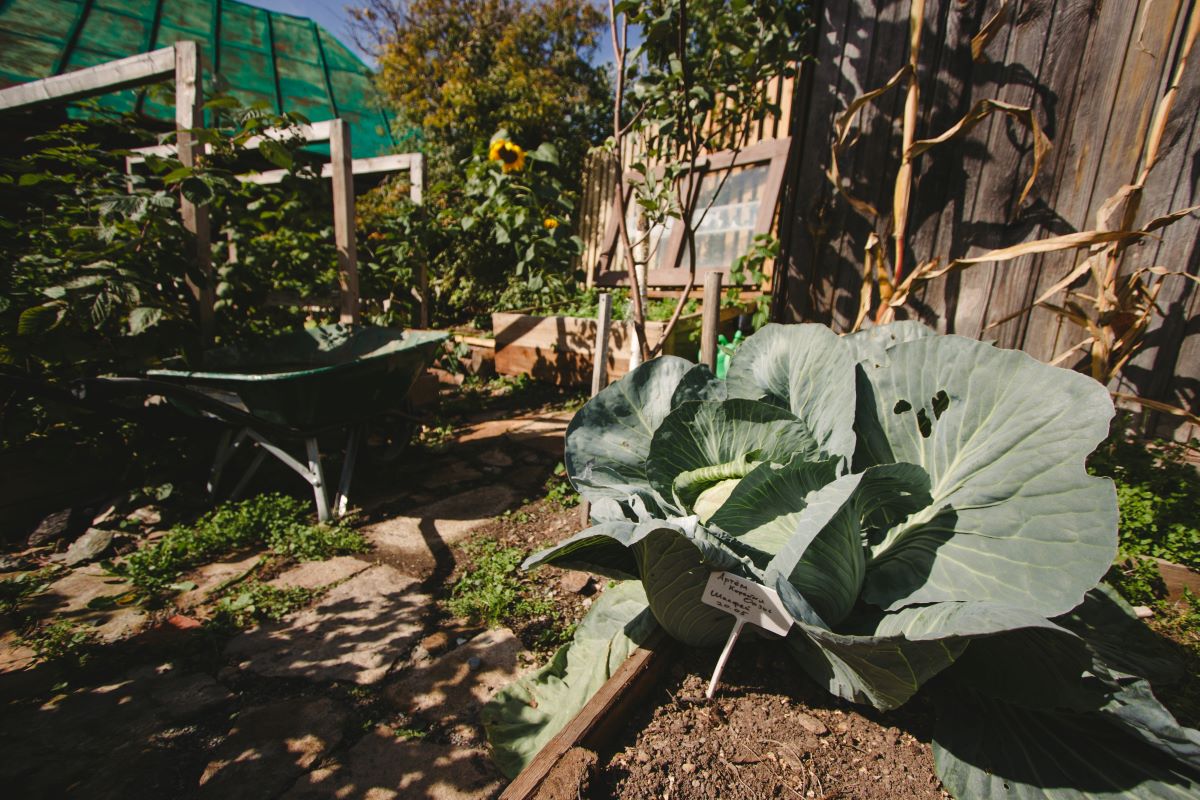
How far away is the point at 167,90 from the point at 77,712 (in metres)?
3.43


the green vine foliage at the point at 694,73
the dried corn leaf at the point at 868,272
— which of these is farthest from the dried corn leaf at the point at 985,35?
the green vine foliage at the point at 694,73

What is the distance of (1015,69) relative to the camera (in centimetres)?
193

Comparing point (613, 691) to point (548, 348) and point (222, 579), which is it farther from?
point (548, 348)

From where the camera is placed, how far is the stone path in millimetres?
1247

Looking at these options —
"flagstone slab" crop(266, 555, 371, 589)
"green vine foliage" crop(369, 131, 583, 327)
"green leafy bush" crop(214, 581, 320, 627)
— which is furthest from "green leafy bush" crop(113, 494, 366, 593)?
"green vine foliage" crop(369, 131, 583, 327)

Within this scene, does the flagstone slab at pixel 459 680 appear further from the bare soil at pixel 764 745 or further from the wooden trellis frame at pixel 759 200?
the wooden trellis frame at pixel 759 200

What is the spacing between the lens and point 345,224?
11.6ft

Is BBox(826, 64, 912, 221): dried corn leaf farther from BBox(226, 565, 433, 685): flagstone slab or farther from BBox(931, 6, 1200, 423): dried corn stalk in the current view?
BBox(226, 565, 433, 685): flagstone slab

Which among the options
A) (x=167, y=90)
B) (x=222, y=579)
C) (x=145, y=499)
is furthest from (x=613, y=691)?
(x=167, y=90)

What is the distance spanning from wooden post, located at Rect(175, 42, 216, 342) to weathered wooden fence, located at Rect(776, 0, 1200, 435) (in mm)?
3144

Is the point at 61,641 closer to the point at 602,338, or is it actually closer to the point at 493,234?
the point at 602,338

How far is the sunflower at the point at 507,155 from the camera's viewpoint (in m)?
4.99

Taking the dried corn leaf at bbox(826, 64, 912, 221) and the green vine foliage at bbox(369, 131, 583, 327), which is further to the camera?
the green vine foliage at bbox(369, 131, 583, 327)

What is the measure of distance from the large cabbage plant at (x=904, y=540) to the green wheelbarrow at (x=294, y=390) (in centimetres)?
159
